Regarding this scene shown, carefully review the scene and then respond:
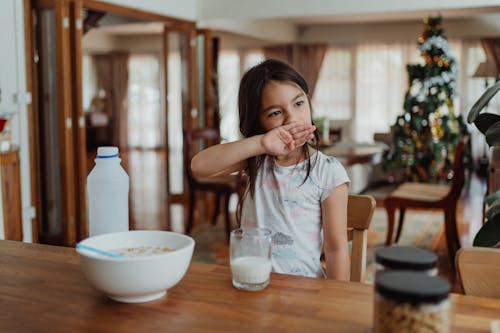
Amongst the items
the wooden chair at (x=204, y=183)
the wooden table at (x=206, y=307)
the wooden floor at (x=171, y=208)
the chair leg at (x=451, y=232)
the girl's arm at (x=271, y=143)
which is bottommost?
the wooden floor at (x=171, y=208)

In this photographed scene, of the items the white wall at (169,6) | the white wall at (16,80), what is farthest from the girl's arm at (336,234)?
the white wall at (169,6)

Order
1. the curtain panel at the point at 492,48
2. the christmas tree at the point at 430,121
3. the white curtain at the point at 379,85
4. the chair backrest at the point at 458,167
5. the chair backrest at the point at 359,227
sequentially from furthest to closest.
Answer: the white curtain at the point at 379,85 → the curtain panel at the point at 492,48 → the christmas tree at the point at 430,121 → the chair backrest at the point at 458,167 → the chair backrest at the point at 359,227

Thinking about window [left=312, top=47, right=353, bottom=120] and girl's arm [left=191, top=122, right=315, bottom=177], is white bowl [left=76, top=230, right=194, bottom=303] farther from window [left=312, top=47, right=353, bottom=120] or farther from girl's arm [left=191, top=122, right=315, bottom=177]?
window [left=312, top=47, right=353, bottom=120]

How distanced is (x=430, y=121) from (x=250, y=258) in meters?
6.03

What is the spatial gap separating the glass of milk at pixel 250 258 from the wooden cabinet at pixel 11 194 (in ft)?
9.83

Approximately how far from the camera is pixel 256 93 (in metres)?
1.69

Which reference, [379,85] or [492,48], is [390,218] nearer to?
[492,48]

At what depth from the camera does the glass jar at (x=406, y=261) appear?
0.98 meters

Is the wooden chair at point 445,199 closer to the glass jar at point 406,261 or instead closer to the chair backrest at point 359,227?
the chair backrest at point 359,227

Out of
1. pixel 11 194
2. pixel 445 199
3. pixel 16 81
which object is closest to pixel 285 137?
pixel 11 194

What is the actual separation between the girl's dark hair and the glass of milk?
42 centimetres

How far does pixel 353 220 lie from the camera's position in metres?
1.81

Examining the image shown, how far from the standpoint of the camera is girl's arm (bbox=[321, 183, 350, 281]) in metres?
1.61

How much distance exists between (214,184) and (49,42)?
1.76m
